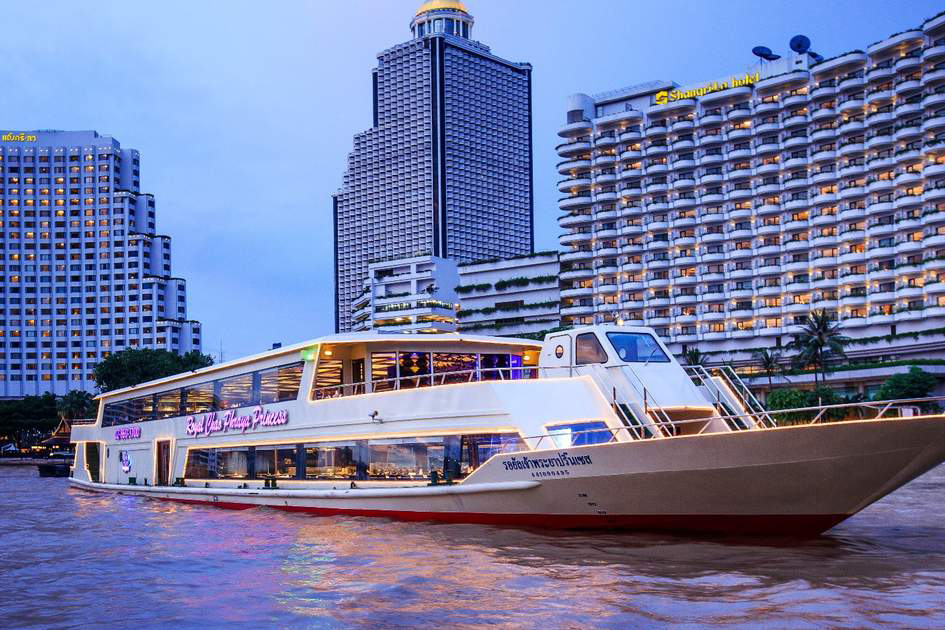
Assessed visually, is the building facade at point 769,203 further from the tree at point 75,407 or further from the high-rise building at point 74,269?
the high-rise building at point 74,269

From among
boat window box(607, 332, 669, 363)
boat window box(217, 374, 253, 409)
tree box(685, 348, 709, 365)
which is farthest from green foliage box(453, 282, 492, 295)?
boat window box(607, 332, 669, 363)

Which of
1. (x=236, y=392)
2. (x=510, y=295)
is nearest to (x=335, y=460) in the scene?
(x=236, y=392)

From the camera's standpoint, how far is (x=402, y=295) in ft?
405

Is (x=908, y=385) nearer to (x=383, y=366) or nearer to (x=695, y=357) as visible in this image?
(x=695, y=357)

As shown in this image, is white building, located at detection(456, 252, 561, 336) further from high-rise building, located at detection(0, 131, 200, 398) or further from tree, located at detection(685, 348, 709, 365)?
high-rise building, located at detection(0, 131, 200, 398)

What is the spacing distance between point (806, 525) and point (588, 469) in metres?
3.66

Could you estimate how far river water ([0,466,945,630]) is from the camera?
11.0 m

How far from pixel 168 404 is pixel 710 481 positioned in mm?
19931

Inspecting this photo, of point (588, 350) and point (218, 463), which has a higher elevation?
point (588, 350)

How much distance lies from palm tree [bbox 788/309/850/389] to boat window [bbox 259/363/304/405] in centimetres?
6169

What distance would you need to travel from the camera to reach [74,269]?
584 ft

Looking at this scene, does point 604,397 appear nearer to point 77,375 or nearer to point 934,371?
point 934,371

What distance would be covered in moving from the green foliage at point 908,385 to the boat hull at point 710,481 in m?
55.7

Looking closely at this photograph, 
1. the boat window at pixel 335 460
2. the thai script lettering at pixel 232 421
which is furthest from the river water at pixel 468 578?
the thai script lettering at pixel 232 421
